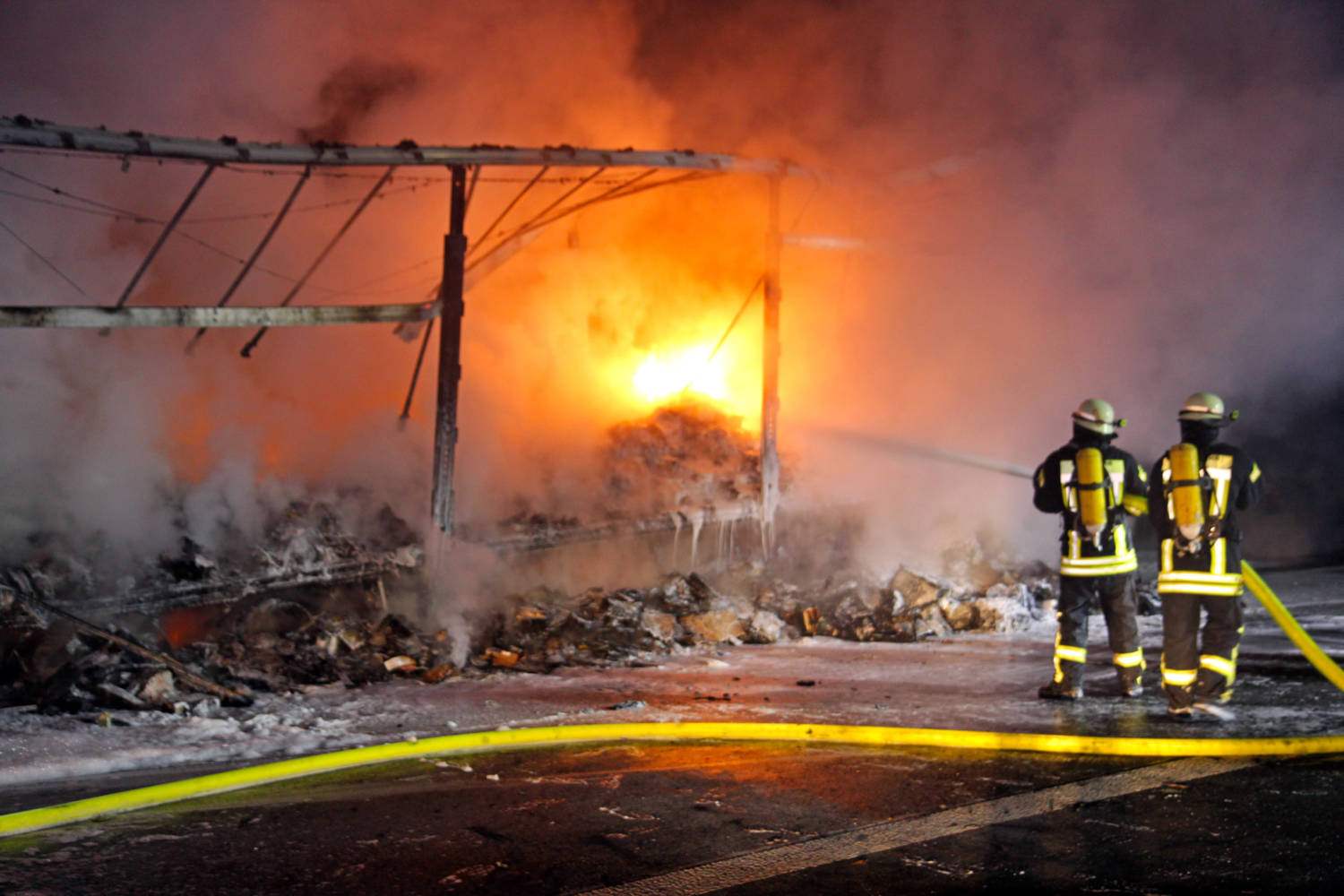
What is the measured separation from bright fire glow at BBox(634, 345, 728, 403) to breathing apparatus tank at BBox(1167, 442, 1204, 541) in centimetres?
771

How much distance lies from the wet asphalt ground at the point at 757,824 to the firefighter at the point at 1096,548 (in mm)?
537

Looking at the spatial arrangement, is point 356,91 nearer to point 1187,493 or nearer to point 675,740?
point 675,740

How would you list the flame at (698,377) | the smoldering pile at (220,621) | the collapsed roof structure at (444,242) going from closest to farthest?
the smoldering pile at (220,621), the collapsed roof structure at (444,242), the flame at (698,377)

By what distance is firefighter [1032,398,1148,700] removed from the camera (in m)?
5.20

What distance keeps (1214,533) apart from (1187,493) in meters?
0.23

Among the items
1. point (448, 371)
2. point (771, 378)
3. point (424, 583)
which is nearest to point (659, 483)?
point (771, 378)

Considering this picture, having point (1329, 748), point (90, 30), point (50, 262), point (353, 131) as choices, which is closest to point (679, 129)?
point (353, 131)

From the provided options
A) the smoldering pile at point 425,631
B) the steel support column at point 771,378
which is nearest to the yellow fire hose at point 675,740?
the smoldering pile at point 425,631

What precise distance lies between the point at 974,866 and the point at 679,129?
1194cm

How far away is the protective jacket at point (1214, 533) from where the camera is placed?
4836mm

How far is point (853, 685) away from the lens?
19.7ft

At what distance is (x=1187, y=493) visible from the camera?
4.86 meters

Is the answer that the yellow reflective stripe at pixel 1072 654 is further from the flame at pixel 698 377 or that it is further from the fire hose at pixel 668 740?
the flame at pixel 698 377


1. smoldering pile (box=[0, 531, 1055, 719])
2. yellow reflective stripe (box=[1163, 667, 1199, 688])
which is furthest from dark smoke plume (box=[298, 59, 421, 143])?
yellow reflective stripe (box=[1163, 667, 1199, 688])
